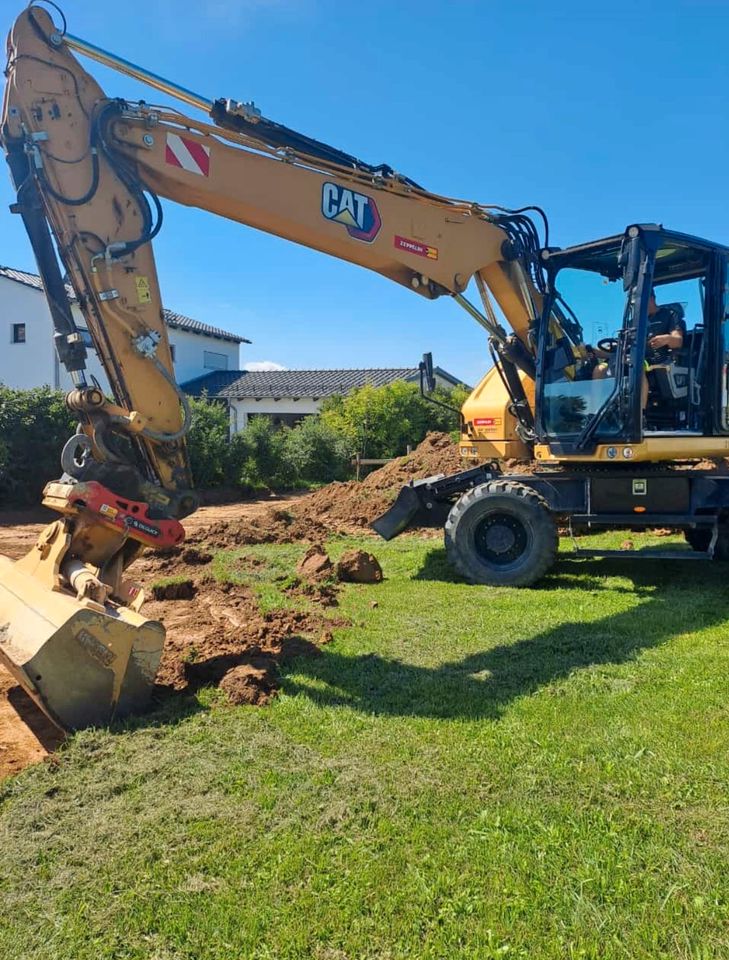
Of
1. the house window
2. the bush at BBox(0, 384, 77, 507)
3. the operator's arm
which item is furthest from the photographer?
the house window

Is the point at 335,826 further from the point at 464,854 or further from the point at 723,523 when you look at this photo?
the point at 723,523

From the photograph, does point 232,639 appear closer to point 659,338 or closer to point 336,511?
point 659,338

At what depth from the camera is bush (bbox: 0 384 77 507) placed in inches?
575

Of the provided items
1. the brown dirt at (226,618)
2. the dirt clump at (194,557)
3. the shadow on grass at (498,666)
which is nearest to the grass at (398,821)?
the shadow on grass at (498,666)

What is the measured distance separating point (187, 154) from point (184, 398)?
5.81 feet

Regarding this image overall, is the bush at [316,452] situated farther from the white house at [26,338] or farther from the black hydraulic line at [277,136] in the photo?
the black hydraulic line at [277,136]

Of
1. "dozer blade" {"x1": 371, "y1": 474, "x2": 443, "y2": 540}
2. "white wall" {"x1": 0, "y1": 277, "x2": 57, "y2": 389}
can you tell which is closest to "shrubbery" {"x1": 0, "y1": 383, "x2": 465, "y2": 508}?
"white wall" {"x1": 0, "y1": 277, "x2": 57, "y2": 389}

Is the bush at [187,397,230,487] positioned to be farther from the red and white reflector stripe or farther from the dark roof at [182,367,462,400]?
the red and white reflector stripe

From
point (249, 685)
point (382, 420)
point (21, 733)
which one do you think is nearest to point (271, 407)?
point (382, 420)

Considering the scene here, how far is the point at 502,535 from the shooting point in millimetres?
7727

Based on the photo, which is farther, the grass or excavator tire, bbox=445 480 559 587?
excavator tire, bbox=445 480 559 587

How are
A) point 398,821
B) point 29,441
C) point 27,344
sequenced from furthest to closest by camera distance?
point 27,344, point 29,441, point 398,821

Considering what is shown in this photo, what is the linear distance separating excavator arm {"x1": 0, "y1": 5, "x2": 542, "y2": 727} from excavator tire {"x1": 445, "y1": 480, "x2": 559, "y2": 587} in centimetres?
341

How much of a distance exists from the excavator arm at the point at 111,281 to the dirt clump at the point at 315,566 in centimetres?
288
